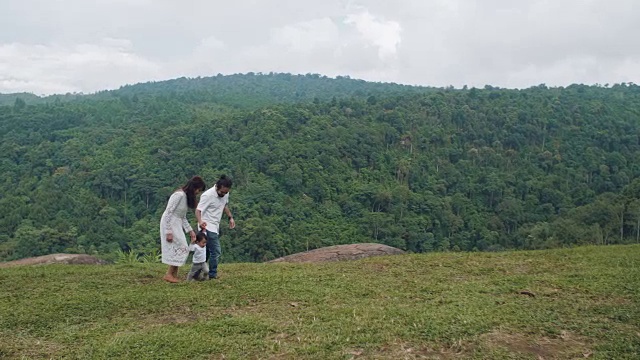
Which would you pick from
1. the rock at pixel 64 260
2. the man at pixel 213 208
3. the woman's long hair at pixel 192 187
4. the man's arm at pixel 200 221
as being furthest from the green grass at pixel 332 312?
the rock at pixel 64 260

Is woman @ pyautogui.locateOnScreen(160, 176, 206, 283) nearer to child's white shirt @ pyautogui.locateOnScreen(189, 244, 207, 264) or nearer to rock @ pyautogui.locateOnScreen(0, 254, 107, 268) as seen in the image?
child's white shirt @ pyautogui.locateOnScreen(189, 244, 207, 264)

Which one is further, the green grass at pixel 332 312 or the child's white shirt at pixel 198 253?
the child's white shirt at pixel 198 253

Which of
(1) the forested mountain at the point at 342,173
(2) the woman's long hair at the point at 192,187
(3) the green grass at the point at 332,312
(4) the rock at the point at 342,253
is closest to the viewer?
(3) the green grass at the point at 332,312

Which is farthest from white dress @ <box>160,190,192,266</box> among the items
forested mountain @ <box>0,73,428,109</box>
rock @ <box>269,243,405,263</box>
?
forested mountain @ <box>0,73,428,109</box>

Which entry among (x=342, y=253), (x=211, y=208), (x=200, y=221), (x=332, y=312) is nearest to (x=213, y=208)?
(x=211, y=208)

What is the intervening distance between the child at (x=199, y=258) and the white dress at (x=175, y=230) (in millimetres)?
145

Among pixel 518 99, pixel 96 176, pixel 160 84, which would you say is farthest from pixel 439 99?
pixel 160 84

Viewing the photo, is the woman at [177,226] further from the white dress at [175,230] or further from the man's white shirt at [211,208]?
the man's white shirt at [211,208]

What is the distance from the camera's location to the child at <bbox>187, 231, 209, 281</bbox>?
23.8 ft

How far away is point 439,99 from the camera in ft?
273

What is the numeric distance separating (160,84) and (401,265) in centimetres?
18730

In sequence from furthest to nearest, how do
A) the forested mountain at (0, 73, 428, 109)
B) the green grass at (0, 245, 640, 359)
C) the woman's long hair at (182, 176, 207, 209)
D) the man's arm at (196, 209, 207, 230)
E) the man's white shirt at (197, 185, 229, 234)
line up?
the forested mountain at (0, 73, 428, 109) → the man's white shirt at (197, 185, 229, 234) → the woman's long hair at (182, 176, 207, 209) → the man's arm at (196, 209, 207, 230) → the green grass at (0, 245, 640, 359)

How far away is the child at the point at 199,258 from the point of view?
23.8ft

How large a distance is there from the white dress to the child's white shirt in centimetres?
10
